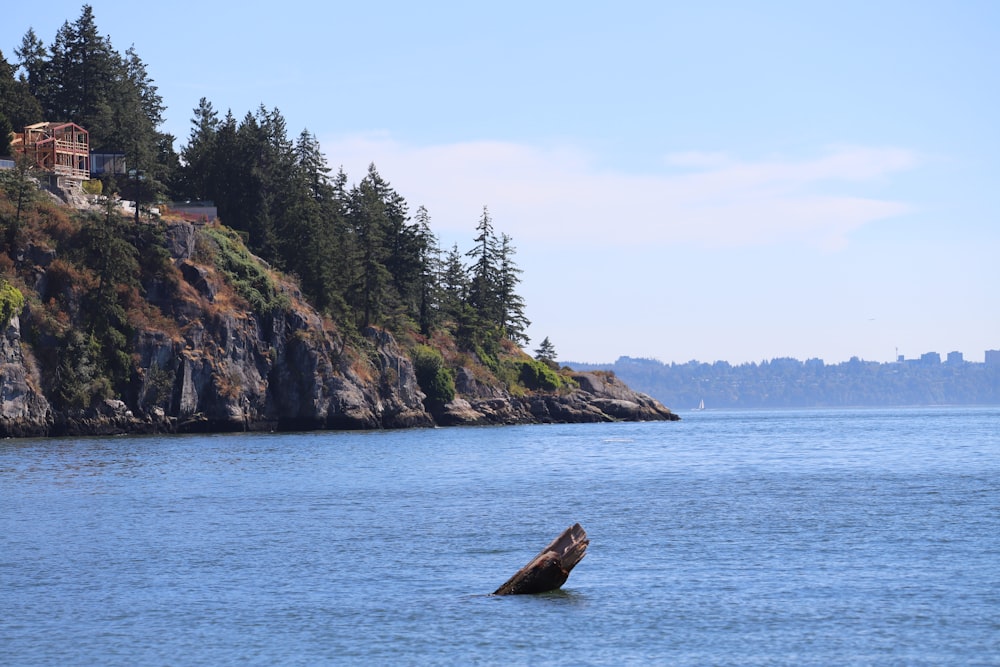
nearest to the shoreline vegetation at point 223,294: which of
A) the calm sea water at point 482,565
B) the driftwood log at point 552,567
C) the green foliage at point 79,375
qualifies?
the green foliage at point 79,375

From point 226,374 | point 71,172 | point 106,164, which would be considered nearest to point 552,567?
point 226,374

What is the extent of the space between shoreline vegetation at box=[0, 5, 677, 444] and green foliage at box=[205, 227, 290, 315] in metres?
0.19

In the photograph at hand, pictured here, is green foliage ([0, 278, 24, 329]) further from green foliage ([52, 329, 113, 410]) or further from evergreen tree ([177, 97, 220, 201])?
evergreen tree ([177, 97, 220, 201])

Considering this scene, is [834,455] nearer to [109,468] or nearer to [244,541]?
[109,468]

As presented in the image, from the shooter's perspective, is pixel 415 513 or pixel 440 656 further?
pixel 415 513

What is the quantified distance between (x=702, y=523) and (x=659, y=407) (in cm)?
12196

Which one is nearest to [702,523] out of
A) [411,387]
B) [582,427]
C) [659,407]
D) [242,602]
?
[242,602]

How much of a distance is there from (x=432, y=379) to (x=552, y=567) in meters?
97.0

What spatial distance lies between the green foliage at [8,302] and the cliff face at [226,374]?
2.83 ft

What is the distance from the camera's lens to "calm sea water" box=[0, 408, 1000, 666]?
22.2 meters

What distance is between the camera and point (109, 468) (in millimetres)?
59594

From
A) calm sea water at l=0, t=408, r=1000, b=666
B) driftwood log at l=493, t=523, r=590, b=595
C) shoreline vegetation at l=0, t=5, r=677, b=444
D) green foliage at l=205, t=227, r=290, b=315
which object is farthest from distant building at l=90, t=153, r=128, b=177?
driftwood log at l=493, t=523, r=590, b=595

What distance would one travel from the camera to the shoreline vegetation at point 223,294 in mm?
89375

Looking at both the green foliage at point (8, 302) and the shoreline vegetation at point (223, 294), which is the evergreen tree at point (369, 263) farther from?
the green foliage at point (8, 302)
